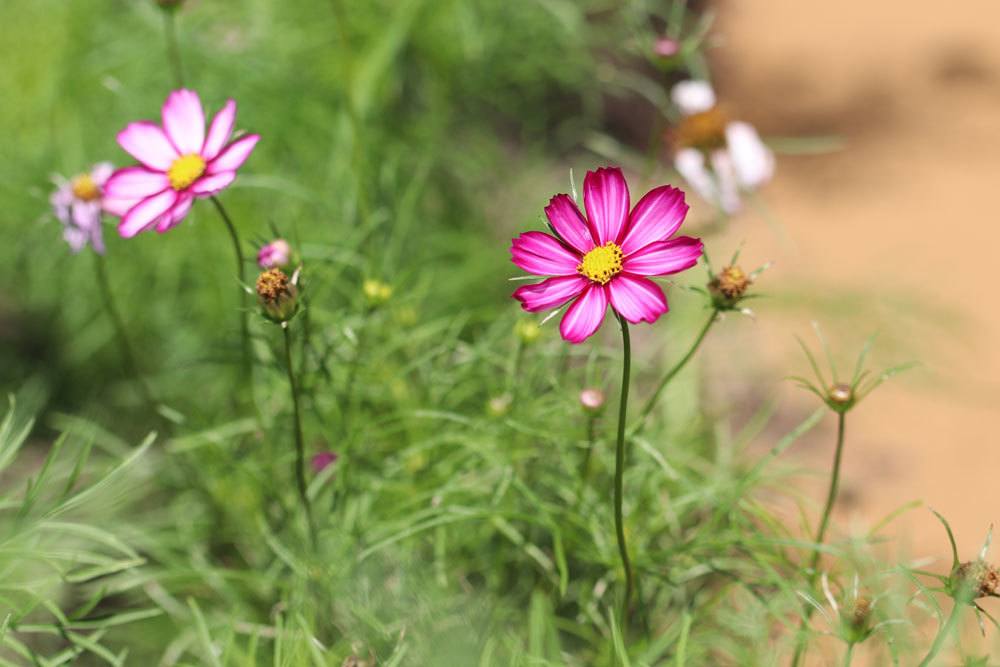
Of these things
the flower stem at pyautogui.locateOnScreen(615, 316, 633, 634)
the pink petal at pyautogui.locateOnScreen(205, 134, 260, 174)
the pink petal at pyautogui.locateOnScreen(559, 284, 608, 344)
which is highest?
the pink petal at pyautogui.locateOnScreen(205, 134, 260, 174)

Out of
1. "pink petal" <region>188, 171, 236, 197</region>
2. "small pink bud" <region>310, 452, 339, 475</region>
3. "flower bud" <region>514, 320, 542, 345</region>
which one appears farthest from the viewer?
"small pink bud" <region>310, 452, 339, 475</region>

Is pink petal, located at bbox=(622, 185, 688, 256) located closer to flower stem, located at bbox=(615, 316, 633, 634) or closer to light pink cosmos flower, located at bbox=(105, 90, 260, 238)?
flower stem, located at bbox=(615, 316, 633, 634)

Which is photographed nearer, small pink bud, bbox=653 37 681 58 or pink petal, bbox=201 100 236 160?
pink petal, bbox=201 100 236 160

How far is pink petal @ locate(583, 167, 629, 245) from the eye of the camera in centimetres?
56

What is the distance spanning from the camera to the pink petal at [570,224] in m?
0.56

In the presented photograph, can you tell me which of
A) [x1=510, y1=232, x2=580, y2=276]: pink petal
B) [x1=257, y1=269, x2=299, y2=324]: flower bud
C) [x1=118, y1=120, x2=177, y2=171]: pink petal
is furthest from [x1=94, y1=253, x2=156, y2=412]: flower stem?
[x1=510, y1=232, x2=580, y2=276]: pink petal

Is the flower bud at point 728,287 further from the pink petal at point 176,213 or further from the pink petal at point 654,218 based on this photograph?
the pink petal at point 176,213

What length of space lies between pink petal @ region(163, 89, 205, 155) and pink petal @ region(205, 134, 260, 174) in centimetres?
4

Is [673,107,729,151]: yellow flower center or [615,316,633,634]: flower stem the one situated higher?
[673,107,729,151]: yellow flower center

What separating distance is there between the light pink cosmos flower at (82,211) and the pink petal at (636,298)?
46 centimetres

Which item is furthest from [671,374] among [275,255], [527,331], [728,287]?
[275,255]

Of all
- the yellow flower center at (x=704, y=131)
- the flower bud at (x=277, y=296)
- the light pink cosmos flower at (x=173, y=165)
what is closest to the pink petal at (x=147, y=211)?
the light pink cosmos flower at (x=173, y=165)

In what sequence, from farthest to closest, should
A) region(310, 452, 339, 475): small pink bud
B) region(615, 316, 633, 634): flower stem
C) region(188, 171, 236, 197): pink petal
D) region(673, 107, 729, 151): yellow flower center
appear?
region(673, 107, 729, 151): yellow flower center → region(310, 452, 339, 475): small pink bud → region(188, 171, 236, 197): pink petal → region(615, 316, 633, 634): flower stem

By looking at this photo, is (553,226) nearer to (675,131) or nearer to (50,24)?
(675,131)
